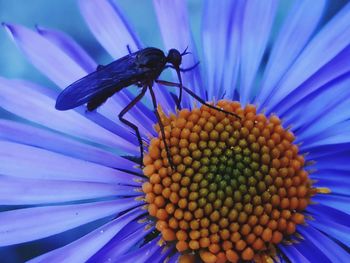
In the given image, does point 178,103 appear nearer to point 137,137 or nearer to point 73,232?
point 137,137

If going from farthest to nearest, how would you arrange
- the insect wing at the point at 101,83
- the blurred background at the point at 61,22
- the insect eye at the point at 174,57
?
the blurred background at the point at 61,22, the insect eye at the point at 174,57, the insect wing at the point at 101,83

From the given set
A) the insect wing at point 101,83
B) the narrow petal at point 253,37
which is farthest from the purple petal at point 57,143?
the narrow petal at point 253,37

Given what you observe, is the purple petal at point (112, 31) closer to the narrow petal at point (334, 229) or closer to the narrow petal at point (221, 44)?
the narrow petal at point (221, 44)

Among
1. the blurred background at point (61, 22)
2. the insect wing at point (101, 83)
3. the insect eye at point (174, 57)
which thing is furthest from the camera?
the blurred background at point (61, 22)

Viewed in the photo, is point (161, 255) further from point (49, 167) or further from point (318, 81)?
point (318, 81)

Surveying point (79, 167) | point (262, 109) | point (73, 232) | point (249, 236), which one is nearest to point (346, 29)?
point (262, 109)

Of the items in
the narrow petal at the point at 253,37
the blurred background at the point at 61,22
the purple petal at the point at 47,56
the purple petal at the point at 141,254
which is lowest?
the purple petal at the point at 141,254

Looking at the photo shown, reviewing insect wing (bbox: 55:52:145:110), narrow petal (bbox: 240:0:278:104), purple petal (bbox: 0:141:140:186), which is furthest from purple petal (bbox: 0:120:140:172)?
narrow petal (bbox: 240:0:278:104)

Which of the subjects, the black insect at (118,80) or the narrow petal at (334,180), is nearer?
the black insect at (118,80)
